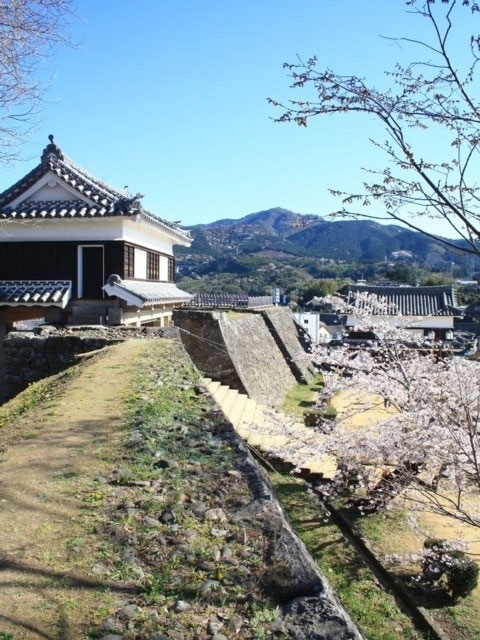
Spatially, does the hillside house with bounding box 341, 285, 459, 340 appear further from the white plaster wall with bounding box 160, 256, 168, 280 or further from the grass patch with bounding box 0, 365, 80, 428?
the grass patch with bounding box 0, 365, 80, 428

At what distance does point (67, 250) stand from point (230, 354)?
18.5ft

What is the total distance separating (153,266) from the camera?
14.8 metres

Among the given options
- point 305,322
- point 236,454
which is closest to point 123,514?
point 236,454

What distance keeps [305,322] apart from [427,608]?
97.5 ft

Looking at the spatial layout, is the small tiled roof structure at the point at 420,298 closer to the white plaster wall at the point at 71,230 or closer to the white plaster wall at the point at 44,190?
the white plaster wall at the point at 71,230

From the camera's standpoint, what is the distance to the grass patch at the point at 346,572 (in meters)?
5.58

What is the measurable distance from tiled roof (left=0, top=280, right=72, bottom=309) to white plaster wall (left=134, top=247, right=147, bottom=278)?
1792 millimetres

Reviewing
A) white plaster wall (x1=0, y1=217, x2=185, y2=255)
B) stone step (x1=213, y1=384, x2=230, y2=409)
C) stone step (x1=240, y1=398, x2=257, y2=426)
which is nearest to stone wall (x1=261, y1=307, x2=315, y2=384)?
stone step (x1=213, y1=384, x2=230, y2=409)

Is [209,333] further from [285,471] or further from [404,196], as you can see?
[404,196]

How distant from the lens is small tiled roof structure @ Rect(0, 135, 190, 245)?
1137 cm

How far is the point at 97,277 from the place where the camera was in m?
12.0

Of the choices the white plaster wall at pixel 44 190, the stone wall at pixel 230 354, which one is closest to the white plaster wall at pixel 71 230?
the white plaster wall at pixel 44 190

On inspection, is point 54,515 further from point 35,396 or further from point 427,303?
point 427,303

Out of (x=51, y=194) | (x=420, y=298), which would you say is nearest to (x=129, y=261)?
(x=51, y=194)
